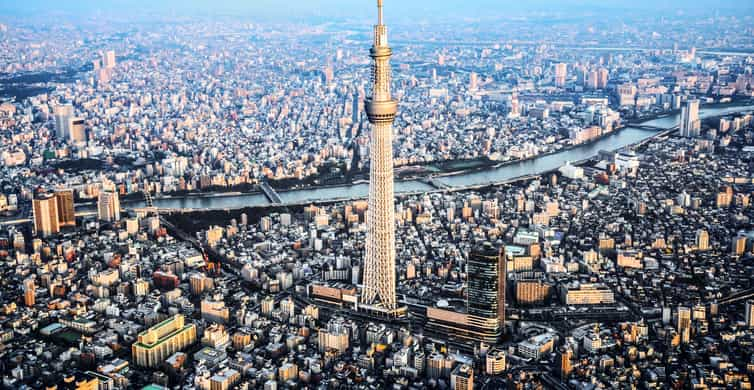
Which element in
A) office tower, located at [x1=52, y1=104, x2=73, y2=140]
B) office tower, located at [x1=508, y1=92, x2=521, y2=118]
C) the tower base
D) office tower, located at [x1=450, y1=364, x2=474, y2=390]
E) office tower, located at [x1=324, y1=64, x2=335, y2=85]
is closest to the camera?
office tower, located at [x1=450, y1=364, x2=474, y2=390]

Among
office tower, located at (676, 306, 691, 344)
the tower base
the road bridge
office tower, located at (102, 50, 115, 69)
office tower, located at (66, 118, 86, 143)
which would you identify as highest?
office tower, located at (102, 50, 115, 69)

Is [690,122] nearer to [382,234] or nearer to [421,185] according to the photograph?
[421,185]

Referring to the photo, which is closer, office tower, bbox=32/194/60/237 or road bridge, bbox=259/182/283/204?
office tower, bbox=32/194/60/237

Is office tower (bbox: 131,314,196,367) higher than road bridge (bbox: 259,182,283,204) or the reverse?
higher

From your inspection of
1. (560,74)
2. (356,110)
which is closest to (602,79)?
(560,74)

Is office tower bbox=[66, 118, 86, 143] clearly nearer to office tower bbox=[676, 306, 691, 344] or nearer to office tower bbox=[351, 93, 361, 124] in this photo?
office tower bbox=[351, 93, 361, 124]

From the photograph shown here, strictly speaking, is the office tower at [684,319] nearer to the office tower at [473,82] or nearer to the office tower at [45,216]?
the office tower at [45,216]

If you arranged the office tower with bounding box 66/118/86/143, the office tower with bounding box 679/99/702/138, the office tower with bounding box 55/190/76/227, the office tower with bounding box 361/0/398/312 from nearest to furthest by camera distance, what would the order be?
the office tower with bounding box 361/0/398/312 → the office tower with bounding box 55/190/76/227 → the office tower with bounding box 679/99/702/138 → the office tower with bounding box 66/118/86/143

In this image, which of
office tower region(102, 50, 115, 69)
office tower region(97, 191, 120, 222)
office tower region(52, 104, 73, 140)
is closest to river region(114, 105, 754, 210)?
office tower region(97, 191, 120, 222)
